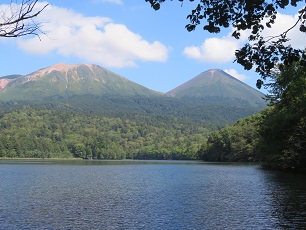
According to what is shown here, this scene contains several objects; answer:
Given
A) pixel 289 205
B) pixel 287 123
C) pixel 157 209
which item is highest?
pixel 287 123

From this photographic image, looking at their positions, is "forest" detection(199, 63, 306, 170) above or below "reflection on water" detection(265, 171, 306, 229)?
above

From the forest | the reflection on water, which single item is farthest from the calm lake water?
the forest

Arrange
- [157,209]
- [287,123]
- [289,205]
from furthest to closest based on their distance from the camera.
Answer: [287,123]
[289,205]
[157,209]

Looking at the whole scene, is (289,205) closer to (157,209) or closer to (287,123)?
(157,209)

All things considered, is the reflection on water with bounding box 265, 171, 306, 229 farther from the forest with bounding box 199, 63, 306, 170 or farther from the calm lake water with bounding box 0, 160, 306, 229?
the forest with bounding box 199, 63, 306, 170

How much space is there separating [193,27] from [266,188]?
118 feet

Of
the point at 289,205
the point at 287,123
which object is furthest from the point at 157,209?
the point at 287,123

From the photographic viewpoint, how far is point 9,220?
2598 cm

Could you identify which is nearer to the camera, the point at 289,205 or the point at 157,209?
the point at 157,209

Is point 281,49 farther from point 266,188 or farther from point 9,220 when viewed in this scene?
point 266,188

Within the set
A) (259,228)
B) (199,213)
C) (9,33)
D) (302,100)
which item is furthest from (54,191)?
(9,33)

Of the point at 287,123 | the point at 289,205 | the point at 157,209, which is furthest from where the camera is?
the point at 287,123

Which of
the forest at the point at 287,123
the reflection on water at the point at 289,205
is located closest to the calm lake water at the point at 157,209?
the reflection on water at the point at 289,205

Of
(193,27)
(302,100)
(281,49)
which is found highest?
(302,100)
